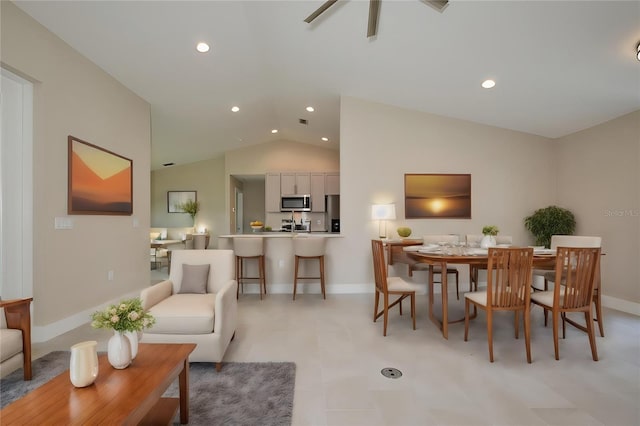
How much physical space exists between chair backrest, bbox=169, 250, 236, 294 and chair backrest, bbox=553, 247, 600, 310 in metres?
2.89

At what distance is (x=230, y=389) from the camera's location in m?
1.99

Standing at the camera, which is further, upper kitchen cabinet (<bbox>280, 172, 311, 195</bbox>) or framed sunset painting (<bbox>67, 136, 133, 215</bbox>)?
upper kitchen cabinet (<bbox>280, 172, 311, 195</bbox>)

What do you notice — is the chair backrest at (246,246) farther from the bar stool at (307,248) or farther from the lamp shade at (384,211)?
the lamp shade at (384,211)

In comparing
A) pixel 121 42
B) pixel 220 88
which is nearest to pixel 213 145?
pixel 220 88

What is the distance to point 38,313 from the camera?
9.14 feet

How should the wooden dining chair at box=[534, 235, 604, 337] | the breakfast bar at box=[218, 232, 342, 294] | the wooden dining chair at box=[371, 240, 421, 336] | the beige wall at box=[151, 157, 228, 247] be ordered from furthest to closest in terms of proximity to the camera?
the beige wall at box=[151, 157, 228, 247] < the breakfast bar at box=[218, 232, 342, 294] < the wooden dining chair at box=[371, 240, 421, 336] < the wooden dining chair at box=[534, 235, 604, 337]

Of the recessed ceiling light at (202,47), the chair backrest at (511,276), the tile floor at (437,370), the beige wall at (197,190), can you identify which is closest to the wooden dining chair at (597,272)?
the tile floor at (437,370)

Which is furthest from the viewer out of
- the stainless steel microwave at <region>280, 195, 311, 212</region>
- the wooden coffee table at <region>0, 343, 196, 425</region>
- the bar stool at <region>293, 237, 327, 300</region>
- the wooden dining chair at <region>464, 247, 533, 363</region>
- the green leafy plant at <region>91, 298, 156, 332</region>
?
the stainless steel microwave at <region>280, 195, 311, 212</region>

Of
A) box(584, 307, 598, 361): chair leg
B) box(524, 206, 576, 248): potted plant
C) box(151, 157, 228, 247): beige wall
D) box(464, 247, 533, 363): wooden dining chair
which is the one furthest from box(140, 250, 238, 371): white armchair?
box(151, 157, 228, 247): beige wall

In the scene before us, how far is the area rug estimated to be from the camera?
172 centimetres

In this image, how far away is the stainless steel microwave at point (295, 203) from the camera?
7555 mm

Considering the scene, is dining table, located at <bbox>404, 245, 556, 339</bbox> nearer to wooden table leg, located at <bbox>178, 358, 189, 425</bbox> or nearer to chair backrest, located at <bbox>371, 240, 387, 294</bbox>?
chair backrest, located at <bbox>371, 240, 387, 294</bbox>

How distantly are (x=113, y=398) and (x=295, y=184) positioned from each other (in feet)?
21.6

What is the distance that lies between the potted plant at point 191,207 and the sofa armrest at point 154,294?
5912 millimetres
